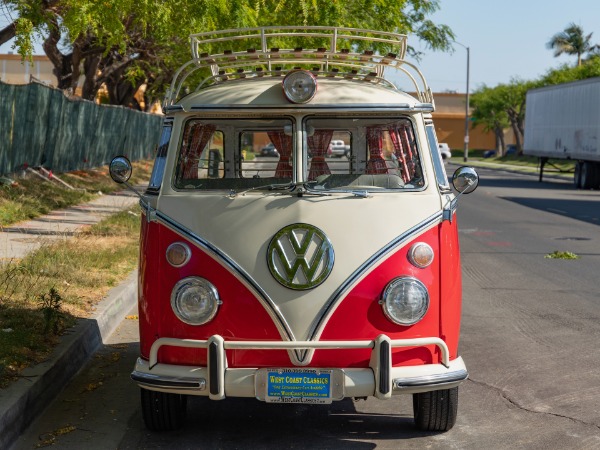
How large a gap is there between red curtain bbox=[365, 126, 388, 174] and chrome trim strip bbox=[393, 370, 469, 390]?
56.6 inches

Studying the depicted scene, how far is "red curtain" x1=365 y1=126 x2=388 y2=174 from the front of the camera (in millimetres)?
6582

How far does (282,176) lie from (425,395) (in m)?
1.55

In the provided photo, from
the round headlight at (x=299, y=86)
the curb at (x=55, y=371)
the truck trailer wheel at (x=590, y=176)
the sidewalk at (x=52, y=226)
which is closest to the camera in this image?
the curb at (x=55, y=371)

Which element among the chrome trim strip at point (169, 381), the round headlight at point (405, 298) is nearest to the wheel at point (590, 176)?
the round headlight at point (405, 298)

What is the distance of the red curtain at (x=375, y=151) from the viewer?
6582mm

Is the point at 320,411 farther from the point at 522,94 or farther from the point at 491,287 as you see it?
the point at 522,94

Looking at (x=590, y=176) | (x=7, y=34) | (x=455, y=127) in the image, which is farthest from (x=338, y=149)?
(x=455, y=127)

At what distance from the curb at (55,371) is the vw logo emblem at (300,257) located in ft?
5.61

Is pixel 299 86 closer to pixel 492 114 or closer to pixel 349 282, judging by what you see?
pixel 349 282

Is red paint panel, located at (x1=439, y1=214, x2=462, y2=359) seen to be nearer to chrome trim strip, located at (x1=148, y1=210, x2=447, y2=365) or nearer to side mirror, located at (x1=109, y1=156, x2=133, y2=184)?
chrome trim strip, located at (x1=148, y1=210, x2=447, y2=365)

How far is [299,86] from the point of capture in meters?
6.20

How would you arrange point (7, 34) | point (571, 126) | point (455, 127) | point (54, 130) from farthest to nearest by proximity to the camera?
point (455, 127) < point (571, 126) < point (54, 130) < point (7, 34)

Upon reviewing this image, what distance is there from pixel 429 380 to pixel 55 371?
276 cm

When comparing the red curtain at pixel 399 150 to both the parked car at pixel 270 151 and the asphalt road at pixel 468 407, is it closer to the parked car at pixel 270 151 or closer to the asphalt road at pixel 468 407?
the parked car at pixel 270 151
